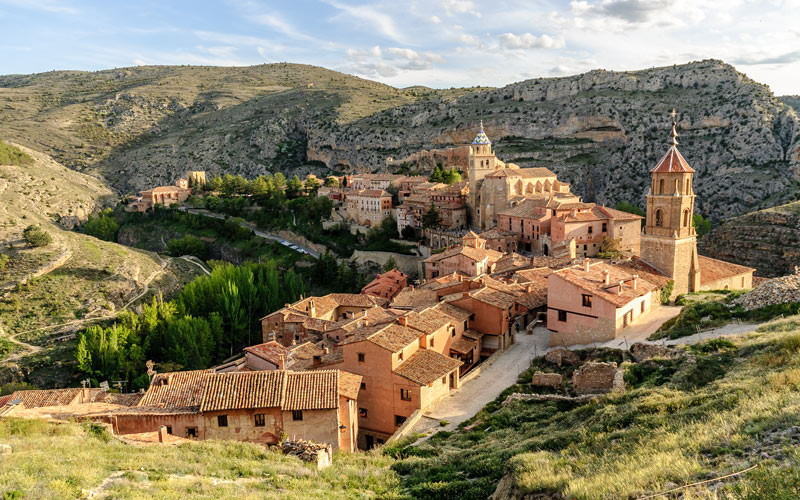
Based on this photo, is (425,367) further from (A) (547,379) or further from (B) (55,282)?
(B) (55,282)

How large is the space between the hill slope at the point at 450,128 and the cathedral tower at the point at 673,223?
152ft

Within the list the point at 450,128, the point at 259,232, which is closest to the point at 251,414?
the point at 259,232

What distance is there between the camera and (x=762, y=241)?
160 feet

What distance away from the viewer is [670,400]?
11312 millimetres

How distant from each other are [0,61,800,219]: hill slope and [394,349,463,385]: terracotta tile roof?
59625mm

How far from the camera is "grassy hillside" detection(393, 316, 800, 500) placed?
24.2ft

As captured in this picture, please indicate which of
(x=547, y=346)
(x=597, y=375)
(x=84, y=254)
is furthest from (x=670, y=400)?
(x=84, y=254)

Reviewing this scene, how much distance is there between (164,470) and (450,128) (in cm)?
9232

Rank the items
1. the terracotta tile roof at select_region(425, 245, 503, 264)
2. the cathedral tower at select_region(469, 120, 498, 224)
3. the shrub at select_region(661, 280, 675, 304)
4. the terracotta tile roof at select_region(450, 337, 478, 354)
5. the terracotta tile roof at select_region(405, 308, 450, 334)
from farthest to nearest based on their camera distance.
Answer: the cathedral tower at select_region(469, 120, 498, 224) < the terracotta tile roof at select_region(425, 245, 503, 264) < the shrub at select_region(661, 280, 675, 304) < the terracotta tile roof at select_region(450, 337, 478, 354) < the terracotta tile roof at select_region(405, 308, 450, 334)

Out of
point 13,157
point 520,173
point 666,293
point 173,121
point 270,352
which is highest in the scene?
point 173,121

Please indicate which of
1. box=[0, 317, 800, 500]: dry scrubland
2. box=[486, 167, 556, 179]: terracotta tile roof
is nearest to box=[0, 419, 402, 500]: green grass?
box=[0, 317, 800, 500]: dry scrubland

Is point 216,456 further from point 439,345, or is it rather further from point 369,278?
point 369,278

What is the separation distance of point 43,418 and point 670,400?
50.2ft

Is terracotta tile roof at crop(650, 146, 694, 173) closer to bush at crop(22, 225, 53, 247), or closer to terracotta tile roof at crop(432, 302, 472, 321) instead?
terracotta tile roof at crop(432, 302, 472, 321)
